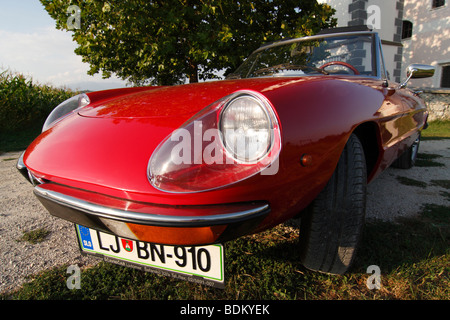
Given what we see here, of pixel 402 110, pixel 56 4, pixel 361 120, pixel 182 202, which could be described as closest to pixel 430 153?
pixel 402 110

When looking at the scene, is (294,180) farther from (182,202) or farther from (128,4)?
(128,4)

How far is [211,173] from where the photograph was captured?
3.01ft

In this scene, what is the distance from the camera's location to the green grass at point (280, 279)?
3.84ft

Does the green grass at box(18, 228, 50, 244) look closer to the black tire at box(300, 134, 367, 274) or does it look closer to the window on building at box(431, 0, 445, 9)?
the black tire at box(300, 134, 367, 274)

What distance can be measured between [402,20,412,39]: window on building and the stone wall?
20.2ft

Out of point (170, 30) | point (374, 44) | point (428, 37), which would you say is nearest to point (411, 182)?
point (374, 44)

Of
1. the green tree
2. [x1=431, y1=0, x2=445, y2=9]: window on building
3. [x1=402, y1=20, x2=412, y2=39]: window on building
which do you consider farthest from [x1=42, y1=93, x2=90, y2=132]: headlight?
[x1=402, y1=20, x2=412, y2=39]: window on building

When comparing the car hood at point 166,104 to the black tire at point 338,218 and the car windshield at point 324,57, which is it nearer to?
the black tire at point 338,218

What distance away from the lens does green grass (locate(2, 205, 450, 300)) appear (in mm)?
1170

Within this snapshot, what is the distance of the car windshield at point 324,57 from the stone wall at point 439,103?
29.9ft

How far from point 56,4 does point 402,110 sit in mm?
7029

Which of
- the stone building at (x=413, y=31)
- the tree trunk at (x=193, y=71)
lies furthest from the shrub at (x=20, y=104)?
the stone building at (x=413, y=31)
